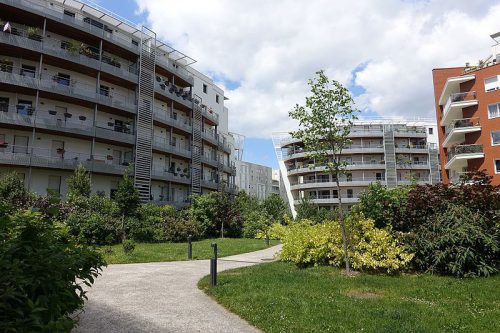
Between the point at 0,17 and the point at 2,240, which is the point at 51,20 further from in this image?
the point at 2,240

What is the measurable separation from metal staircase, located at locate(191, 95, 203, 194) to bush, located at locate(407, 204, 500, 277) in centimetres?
3332

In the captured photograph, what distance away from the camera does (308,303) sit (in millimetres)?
7250

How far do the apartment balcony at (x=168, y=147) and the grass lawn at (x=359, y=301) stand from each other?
1131 inches

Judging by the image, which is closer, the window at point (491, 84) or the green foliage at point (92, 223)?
the green foliage at point (92, 223)

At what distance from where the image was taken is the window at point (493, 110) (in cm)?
3328

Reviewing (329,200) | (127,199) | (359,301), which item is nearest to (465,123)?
(127,199)

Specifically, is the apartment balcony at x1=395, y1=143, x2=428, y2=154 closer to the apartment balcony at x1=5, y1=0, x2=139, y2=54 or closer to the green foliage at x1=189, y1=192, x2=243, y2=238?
the green foliage at x1=189, y1=192, x2=243, y2=238

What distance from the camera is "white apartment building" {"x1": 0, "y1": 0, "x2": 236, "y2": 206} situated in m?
28.8

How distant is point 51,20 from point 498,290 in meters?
34.1

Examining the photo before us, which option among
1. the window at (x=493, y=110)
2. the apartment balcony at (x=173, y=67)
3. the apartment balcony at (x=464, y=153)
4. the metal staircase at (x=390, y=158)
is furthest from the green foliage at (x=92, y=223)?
the metal staircase at (x=390, y=158)

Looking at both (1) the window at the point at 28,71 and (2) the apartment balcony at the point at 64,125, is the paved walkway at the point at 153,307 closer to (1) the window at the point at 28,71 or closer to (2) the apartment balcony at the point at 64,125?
(2) the apartment balcony at the point at 64,125

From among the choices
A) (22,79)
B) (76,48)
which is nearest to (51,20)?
(76,48)

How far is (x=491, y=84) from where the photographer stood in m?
34.0

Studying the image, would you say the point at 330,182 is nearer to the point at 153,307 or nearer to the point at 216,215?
the point at 216,215
